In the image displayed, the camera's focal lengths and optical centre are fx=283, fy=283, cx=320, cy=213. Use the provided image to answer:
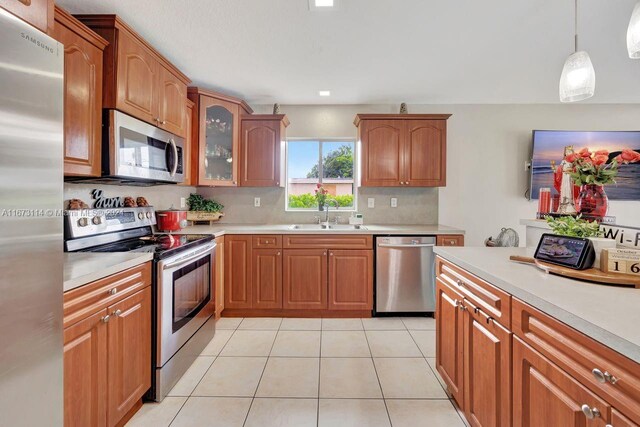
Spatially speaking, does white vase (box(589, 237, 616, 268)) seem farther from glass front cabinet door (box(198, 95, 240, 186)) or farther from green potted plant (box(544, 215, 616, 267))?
glass front cabinet door (box(198, 95, 240, 186))

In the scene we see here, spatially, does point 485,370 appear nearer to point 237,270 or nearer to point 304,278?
point 304,278

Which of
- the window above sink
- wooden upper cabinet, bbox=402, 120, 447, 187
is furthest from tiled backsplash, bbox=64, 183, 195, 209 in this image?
wooden upper cabinet, bbox=402, 120, 447, 187

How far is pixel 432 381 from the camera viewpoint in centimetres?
190

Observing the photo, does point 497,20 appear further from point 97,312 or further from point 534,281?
point 97,312

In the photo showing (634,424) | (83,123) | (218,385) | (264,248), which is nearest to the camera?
(634,424)

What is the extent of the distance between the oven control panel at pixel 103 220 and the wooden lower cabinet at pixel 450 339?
7.41ft

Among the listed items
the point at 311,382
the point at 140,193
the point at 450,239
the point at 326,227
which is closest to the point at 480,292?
the point at 311,382

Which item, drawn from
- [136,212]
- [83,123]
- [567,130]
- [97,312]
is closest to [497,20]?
[567,130]

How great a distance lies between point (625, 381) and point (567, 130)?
12.9ft

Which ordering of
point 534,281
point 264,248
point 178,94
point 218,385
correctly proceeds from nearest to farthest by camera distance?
point 534,281, point 218,385, point 178,94, point 264,248

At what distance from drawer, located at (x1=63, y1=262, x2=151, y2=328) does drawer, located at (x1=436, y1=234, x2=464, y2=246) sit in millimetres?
2531

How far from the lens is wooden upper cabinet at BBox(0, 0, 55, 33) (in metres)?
0.93

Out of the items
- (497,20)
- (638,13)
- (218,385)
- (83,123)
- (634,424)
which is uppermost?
(497,20)

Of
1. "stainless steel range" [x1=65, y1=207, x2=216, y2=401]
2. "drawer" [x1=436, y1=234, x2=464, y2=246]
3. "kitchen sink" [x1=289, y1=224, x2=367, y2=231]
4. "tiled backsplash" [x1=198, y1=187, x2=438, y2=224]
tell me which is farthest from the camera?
"tiled backsplash" [x1=198, y1=187, x2=438, y2=224]
